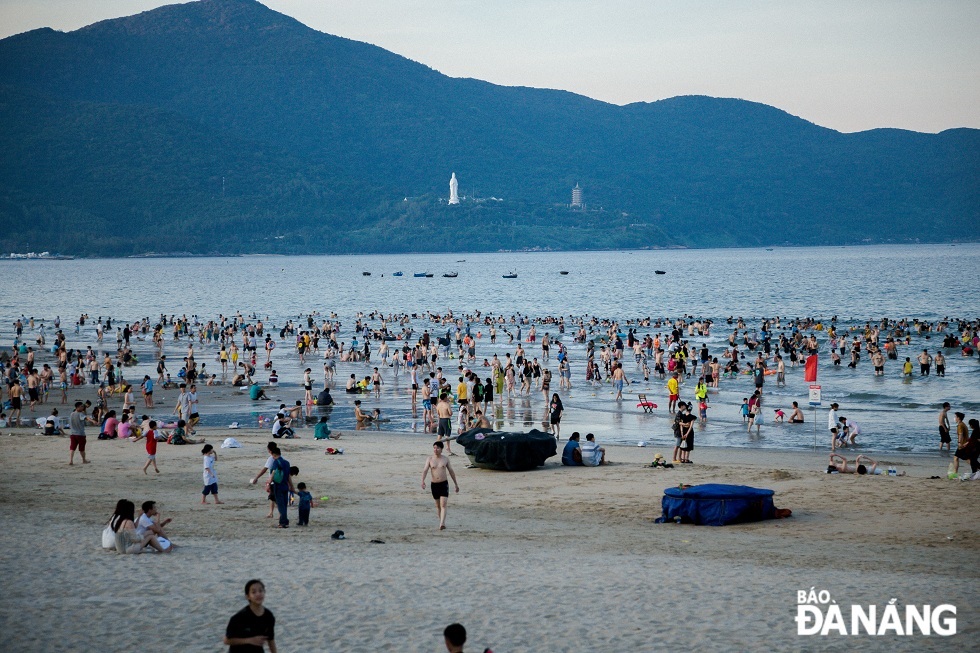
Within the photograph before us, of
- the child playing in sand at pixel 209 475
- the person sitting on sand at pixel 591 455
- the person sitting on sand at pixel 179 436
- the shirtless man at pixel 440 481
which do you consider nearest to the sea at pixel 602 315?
the person sitting on sand at pixel 591 455

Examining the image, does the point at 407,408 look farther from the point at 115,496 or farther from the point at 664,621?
the point at 664,621

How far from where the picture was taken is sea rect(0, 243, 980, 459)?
90.4ft

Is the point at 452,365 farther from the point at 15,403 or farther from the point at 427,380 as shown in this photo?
the point at 15,403

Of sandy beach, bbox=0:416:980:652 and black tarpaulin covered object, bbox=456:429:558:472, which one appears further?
black tarpaulin covered object, bbox=456:429:558:472

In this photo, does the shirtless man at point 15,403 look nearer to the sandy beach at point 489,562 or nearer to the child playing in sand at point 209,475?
the sandy beach at point 489,562

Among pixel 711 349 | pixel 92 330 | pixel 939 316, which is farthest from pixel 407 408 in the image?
pixel 939 316

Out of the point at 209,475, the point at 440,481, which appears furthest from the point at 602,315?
the point at 440,481

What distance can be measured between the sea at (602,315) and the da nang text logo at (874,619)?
12264 mm

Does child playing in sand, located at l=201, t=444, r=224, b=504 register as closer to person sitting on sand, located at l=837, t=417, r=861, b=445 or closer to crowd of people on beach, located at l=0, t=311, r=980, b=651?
crowd of people on beach, located at l=0, t=311, r=980, b=651

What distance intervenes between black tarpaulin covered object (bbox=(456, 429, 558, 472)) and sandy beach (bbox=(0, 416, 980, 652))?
313 millimetres

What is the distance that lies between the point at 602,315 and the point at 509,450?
217 ft

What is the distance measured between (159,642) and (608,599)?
185 inches

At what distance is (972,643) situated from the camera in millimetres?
9094

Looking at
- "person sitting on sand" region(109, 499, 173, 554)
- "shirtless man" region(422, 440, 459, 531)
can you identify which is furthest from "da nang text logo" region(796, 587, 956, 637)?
"person sitting on sand" region(109, 499, 173, 554)
